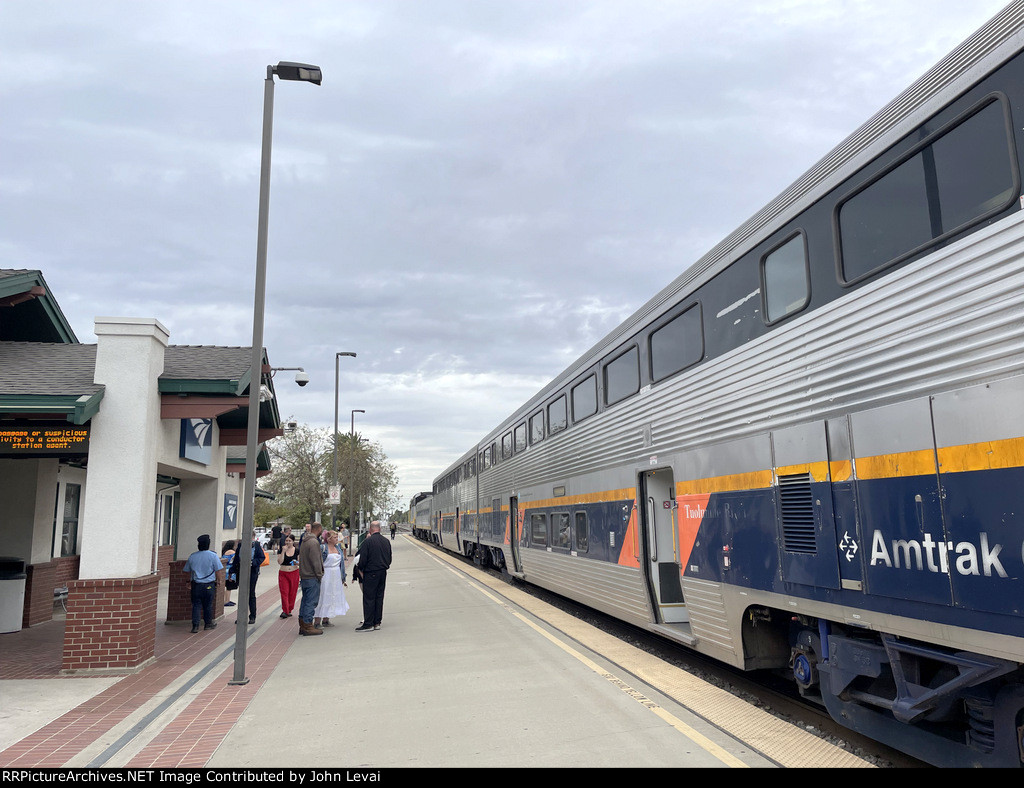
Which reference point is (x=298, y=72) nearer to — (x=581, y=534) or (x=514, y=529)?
(x=581, y=534)

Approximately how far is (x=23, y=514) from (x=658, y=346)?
1047 centimetres

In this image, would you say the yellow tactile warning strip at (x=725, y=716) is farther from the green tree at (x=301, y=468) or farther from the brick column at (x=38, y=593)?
the green tree at (x=301, y=468)

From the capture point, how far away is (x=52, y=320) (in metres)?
12.2

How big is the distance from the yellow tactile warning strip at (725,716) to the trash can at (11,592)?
→ 8388 millimetres

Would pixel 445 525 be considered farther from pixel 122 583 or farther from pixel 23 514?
pixel 122 583

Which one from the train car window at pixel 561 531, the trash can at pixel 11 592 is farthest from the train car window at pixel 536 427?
the trash can at pixel 11 592

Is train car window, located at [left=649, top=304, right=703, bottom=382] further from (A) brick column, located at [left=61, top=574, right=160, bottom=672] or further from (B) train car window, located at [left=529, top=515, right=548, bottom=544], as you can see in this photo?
(A) brick column, located at [left=61, top=574, right=160, bottom=672]

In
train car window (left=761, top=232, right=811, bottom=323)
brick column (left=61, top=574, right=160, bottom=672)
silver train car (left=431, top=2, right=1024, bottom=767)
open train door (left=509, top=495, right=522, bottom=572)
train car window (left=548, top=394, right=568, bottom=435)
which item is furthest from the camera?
open train door (left=509, top=495, right=522, bottom=572)

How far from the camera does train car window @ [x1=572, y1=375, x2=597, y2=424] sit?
35.5 feet

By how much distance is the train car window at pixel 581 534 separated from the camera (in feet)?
35.6

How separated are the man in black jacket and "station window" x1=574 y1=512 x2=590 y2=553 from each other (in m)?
2.88

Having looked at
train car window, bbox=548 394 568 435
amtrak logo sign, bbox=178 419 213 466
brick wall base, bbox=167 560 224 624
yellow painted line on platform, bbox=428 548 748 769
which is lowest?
yellow painted line on platform, bbox=428 548 748 769

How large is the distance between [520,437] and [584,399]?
5446 millimetres

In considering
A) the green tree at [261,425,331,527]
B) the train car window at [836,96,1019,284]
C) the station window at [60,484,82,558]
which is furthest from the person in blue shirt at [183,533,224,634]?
the green tree at [261,425,331,527]
